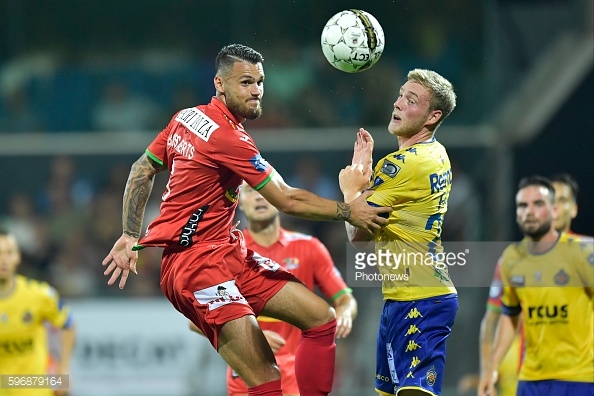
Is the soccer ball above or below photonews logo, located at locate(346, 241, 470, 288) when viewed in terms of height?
above

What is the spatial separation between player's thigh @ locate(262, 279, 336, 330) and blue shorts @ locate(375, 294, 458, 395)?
0.40 meters

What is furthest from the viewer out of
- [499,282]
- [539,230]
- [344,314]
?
[499,282]

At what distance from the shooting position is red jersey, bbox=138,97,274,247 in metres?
5.59

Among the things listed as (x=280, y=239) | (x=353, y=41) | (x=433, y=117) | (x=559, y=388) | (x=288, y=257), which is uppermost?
(x=353, y=41)

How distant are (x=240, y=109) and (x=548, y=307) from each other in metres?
3.18

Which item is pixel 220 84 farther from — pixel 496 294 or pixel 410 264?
pixel 496 294

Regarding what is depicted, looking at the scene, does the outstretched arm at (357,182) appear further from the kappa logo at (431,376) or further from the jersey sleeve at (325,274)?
the jersey sleeve at (325,274)

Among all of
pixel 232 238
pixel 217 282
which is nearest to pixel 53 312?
pixel 232 238

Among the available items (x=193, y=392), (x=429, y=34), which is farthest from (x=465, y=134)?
(x=193, y=392)

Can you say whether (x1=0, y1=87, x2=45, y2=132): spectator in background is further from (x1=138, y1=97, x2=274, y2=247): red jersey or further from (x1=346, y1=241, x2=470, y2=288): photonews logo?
(x1=346, y1=241, x2=470, y2=288): photonews logo

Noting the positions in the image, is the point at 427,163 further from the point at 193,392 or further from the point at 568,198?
the point at 193,392

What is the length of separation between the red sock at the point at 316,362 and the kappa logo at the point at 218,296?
48 cm

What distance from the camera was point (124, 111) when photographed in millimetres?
13266

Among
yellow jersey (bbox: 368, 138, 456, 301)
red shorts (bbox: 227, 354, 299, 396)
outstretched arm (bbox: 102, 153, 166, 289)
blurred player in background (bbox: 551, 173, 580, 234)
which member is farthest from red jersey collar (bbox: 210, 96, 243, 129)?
blurred player in background (bbox: 551, 173, 580, 234)
